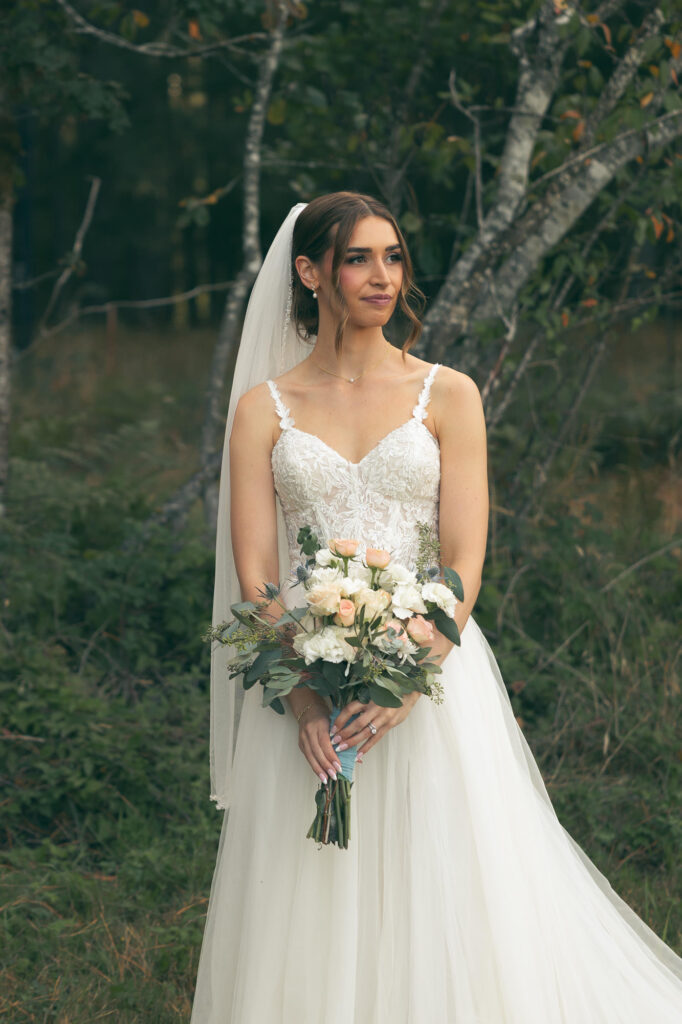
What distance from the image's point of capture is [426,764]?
2.92 m

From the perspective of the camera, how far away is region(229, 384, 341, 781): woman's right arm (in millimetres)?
Answer: 3070

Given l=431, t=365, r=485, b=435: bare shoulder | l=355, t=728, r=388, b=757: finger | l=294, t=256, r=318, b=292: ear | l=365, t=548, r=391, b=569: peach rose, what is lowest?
l=355, t=728, r=388, b=757: finger

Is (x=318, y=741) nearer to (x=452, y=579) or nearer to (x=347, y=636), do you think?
(x=347, y=636)

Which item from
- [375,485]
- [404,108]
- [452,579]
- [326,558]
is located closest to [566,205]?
[404,108]

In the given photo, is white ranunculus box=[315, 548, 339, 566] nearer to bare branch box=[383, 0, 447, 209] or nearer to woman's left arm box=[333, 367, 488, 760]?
woman's left arm box=[333, 367, 488, 760]

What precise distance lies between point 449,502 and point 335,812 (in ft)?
2.95

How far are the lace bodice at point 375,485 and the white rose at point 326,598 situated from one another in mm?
448

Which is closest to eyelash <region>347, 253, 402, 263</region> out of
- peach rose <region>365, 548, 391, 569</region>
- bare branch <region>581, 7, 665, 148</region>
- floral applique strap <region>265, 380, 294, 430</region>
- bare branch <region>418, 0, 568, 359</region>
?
floral applique strap <region>265, 380, 294, 430</region>

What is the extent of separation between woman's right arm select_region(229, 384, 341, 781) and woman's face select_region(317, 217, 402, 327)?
417 mm

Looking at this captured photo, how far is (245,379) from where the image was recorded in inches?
136

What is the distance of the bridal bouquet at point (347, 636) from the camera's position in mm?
2561

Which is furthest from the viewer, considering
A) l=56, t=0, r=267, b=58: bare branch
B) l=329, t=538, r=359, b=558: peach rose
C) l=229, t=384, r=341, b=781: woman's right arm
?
l=56, t=0, r=267, b=58: bare branch

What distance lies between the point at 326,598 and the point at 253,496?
0.66m

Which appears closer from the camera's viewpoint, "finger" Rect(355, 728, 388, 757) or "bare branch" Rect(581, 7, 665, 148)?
"finger" Rect(355, 728, 388, 757)
